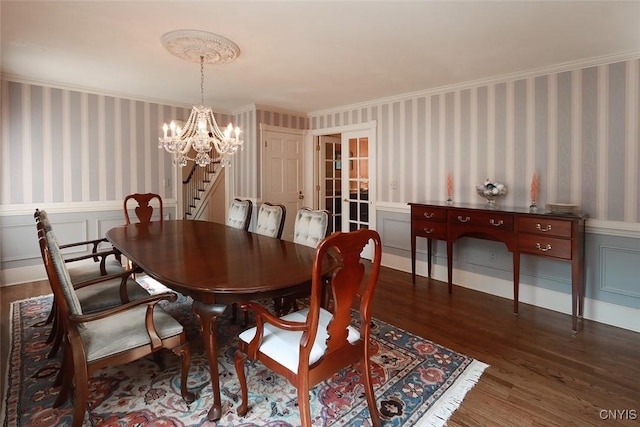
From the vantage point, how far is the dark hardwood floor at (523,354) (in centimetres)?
176

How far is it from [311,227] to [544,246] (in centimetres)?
198

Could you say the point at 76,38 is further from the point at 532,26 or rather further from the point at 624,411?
the point at 624,411

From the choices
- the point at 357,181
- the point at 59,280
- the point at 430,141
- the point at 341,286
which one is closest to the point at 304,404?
the point at 341,286

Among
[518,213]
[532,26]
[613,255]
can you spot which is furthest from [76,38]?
[613,255]

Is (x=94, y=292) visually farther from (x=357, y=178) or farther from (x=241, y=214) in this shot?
(x=357, y=178)

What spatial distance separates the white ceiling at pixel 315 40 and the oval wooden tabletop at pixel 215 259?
1555 millimetres

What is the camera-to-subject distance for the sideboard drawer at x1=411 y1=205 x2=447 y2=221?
3514 mm

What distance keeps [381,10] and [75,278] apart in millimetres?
2872

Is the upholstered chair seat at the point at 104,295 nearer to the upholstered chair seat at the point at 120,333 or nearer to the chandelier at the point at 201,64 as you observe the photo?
the upholstered chair seat at the point at 120,333

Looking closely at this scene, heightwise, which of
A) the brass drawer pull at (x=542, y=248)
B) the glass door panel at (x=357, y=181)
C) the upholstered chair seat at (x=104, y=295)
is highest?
the glass door panel at (x=357, y=181)

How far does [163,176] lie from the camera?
15.5 ft

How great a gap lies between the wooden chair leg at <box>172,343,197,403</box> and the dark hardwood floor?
1.23 metres

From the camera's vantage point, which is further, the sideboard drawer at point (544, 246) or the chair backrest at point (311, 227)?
the sideboard drawer at point (544, 246)

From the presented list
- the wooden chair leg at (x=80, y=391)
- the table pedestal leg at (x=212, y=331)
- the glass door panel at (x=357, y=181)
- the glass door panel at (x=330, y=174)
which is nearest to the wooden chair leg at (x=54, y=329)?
the wooden chair leg at (x=80, y=391)
